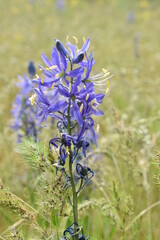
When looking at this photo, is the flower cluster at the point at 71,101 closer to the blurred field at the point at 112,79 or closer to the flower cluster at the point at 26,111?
the blurred field at the point at 112,79

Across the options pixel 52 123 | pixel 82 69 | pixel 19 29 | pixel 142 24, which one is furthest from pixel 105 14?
pixel 82 69

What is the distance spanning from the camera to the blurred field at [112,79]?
7.55 feet

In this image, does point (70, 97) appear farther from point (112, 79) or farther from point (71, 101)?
point (112, 79)

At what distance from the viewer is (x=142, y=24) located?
12.3 meters

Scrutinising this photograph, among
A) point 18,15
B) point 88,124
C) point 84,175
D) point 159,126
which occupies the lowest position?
point 84,175

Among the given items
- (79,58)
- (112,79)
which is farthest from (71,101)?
(112,79)

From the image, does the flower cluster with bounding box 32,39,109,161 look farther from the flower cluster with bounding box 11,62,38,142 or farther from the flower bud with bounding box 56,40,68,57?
the flower cluster with bounding box 11,62,38,142

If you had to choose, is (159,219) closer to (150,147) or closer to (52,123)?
(150,147)

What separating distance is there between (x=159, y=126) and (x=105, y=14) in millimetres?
11479

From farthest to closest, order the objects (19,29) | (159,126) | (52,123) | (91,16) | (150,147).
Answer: (91,16)
(19,29)
(159,126)
(52,123)
(150,147)

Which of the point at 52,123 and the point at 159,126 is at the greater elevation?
the point at 159,126

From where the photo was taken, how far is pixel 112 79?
256 inches

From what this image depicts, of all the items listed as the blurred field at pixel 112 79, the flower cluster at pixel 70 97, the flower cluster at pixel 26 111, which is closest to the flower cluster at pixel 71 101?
the flower cluster at pixel 70 97

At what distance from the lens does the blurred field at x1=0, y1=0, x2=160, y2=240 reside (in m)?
2.30
